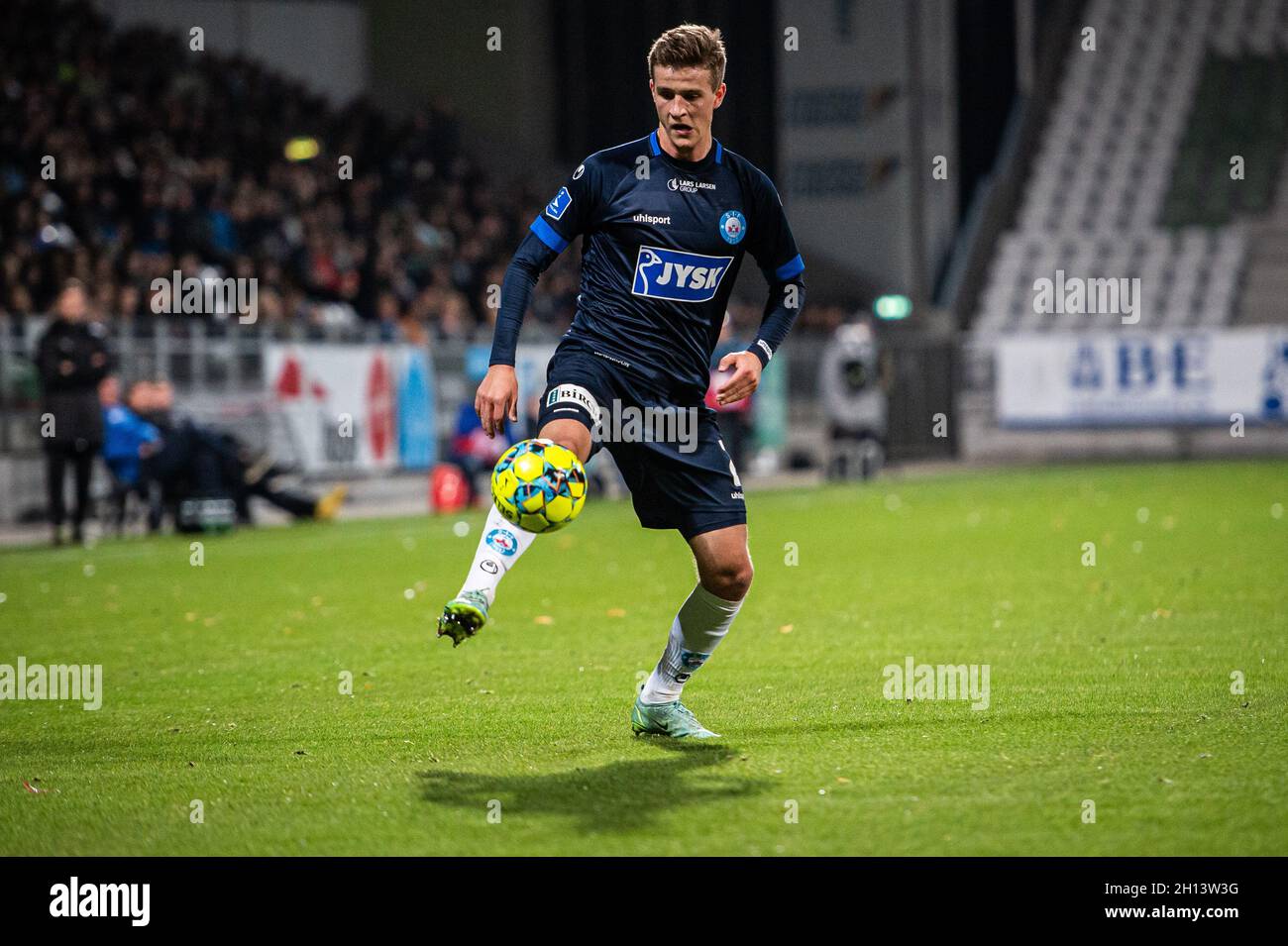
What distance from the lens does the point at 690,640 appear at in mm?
5949

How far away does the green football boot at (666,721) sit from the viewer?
19.6 ft

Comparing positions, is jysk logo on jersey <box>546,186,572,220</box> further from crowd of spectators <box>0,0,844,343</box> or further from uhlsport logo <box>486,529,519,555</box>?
crowd of spectators <box>0,0,844,343</box>

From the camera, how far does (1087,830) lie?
4441 mm

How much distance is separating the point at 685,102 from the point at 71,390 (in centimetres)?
1091

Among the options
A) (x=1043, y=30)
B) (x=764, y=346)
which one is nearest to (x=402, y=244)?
(x=1043, y=30)

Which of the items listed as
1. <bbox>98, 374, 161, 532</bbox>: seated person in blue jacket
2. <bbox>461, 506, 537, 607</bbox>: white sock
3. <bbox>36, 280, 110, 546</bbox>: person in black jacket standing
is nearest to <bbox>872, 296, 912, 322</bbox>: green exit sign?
<bbox>98, 374, 161, 532</bbox>: seated person in blue jacket

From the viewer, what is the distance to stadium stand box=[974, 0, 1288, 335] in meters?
31.4

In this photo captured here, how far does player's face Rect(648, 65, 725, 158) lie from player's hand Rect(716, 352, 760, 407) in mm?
736

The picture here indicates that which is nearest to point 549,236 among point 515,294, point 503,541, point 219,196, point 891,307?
point 515,294

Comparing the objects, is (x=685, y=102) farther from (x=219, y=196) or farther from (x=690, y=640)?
(x=219, y=196)

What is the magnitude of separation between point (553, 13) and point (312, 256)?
1363 cm

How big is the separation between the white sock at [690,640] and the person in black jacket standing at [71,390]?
10400mm

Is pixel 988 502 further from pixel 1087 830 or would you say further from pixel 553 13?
pixel 553 13
